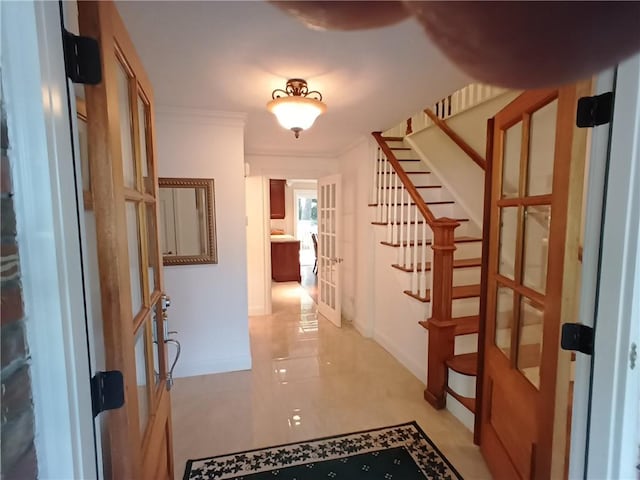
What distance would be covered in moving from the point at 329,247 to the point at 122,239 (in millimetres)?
3487

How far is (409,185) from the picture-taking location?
9.21 feet

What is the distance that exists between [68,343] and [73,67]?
552mm

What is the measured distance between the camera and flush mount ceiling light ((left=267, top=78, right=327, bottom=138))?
1953 millimetres

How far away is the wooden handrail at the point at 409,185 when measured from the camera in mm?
2449

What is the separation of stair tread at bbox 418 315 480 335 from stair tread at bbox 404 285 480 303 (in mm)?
172

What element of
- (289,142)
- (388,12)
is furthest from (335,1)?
(289,142)

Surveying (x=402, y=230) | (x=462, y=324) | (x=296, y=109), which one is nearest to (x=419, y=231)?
(x=402, y=230)

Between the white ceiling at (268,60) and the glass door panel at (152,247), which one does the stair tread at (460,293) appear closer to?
the white ceiling at (268,60)

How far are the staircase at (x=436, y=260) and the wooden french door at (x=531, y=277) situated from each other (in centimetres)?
49

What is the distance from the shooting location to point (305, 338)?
3658 mm

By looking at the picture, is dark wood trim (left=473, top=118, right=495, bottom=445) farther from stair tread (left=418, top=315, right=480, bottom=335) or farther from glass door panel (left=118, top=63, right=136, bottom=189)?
glass door panel (left=118, top=63, right=136, bottom=189)

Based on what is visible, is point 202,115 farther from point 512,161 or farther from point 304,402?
point 304,402

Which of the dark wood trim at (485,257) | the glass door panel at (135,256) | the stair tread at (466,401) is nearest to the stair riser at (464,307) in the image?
the stair tread at (466,401)

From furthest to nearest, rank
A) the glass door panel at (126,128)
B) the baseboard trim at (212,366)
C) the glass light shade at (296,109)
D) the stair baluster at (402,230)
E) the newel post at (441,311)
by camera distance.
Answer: the stair baluster at (402,230) < the baseboard trim at (212,366) < the newel post at (441,311) < the glass light shade at (296,109) < the glass door panel at (126,128)
